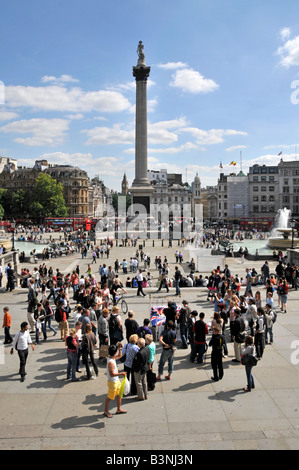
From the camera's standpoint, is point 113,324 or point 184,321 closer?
point 113,324

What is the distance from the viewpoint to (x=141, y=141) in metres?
70.5

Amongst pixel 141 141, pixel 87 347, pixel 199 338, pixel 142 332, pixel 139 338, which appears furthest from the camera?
pixel 141 141

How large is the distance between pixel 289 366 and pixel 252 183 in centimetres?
11981

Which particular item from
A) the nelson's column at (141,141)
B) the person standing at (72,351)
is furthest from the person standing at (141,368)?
the nelson's column at (141,141)

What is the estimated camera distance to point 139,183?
230ft

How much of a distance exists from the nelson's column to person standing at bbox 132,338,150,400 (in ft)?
202

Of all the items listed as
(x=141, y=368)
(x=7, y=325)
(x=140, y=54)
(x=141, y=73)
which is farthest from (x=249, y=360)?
(x=140, y=54)

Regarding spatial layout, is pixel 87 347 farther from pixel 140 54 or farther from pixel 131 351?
pixel 140 54

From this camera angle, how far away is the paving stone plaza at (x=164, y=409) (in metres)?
6.90

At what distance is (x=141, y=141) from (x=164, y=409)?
2594 inches

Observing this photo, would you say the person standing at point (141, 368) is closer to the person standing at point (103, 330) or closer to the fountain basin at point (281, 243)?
the person standing at point (103, 330)

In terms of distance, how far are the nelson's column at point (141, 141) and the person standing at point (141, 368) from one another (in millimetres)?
61550
